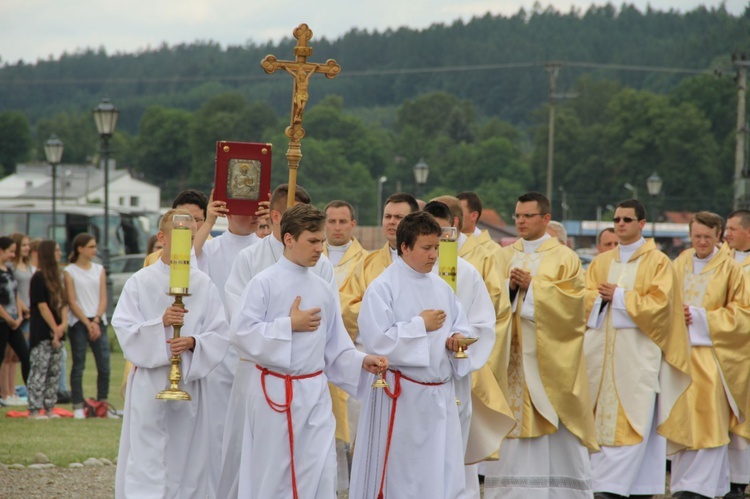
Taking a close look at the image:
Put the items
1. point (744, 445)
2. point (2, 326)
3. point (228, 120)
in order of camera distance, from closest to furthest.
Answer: point (744, 445) < point (2, 326) < point (228, 120)

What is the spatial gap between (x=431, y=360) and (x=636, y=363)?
10.7ft

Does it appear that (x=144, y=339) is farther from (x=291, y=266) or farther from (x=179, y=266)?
(x=291, y=266)

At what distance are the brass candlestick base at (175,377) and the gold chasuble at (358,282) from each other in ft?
6.31

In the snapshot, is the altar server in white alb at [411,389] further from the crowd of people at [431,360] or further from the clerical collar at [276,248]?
the clerical collar at [276,248]

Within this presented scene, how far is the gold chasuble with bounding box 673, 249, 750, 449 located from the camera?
9805 millimetres

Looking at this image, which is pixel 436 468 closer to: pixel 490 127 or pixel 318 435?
pixel 318 435

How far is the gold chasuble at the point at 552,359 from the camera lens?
8.64m

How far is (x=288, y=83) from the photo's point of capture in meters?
176

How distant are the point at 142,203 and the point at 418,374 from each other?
9415 cm

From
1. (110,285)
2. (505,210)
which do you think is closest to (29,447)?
(110,285)

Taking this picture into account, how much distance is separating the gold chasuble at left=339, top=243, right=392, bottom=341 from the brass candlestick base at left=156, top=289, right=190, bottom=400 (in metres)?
1.92

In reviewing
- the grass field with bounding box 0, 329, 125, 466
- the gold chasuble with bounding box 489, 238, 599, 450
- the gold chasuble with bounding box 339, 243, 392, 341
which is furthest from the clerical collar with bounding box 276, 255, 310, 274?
the grass field with bounding box 0, 329, 125, 466

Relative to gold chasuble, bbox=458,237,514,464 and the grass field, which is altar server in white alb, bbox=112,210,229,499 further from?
the grass field

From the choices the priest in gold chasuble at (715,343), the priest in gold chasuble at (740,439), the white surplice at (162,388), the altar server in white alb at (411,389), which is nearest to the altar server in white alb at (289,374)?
the altar server in white alb at (411,389)
